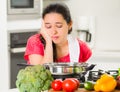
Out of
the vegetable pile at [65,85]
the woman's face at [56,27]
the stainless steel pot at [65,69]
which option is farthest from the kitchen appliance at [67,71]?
the woman's face at [56,27]

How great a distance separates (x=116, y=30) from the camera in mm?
3082

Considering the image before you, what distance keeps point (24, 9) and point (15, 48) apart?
0.36 m

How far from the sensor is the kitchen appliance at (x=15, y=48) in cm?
242

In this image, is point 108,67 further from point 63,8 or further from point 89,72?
point 89,72

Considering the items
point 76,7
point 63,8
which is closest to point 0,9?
point 63,8

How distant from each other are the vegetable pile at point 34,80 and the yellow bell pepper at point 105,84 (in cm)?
20

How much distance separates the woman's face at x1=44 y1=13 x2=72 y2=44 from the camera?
5.11ft

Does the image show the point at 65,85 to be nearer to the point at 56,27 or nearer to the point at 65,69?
the point at 65,69

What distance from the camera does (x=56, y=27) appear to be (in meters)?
1.56

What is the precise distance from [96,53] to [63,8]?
133cm

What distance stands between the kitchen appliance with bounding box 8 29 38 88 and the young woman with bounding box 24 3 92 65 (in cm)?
70

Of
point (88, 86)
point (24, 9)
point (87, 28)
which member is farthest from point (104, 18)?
point (88, 86)

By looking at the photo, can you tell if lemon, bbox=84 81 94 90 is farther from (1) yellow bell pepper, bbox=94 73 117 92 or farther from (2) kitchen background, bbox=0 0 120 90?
(2) kitchen background, bbox=0 0 120 90

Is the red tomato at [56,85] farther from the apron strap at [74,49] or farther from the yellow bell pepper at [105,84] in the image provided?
the apron strap at [74,49]
